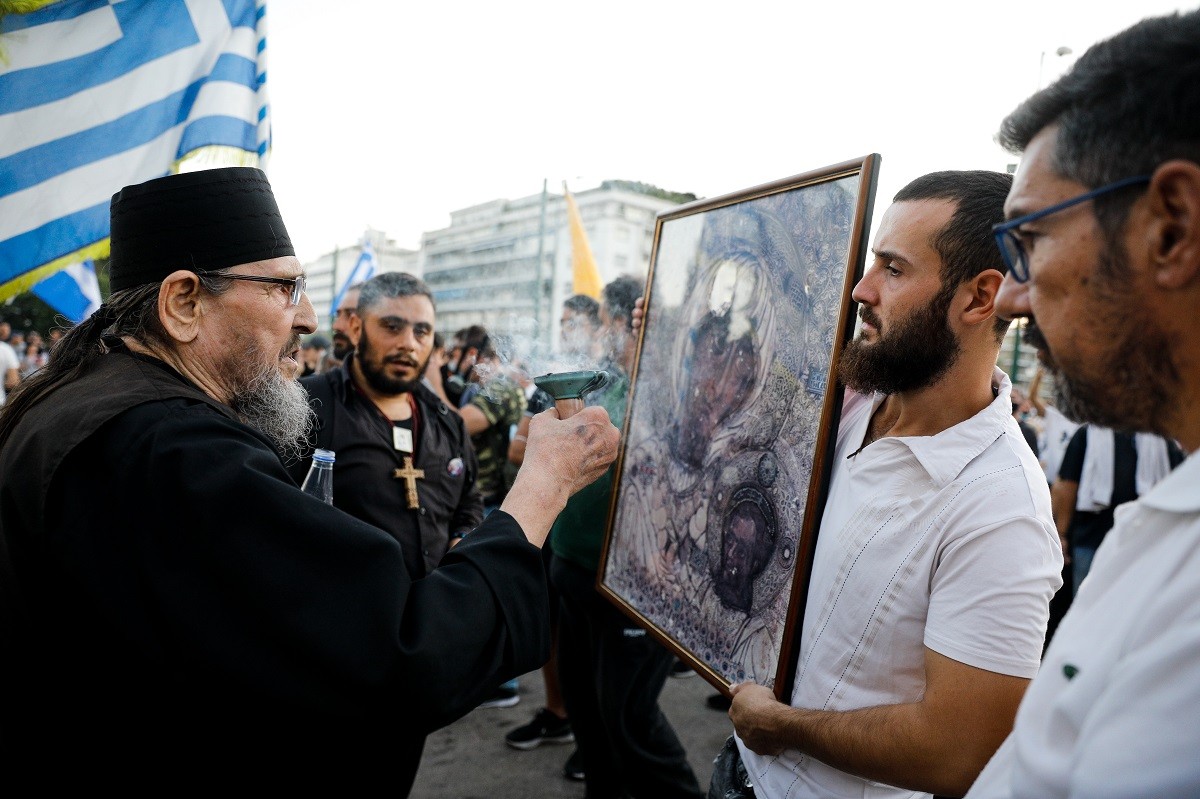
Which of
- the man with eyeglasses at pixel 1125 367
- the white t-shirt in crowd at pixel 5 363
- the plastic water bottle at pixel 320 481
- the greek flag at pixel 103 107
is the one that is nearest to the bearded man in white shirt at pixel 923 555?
the man with eyeglasses at pixel 1125 367

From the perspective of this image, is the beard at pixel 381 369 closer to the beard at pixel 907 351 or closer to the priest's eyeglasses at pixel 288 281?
the priest's eyeglasses at pixel 288 281

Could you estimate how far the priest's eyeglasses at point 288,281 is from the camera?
70.2 inches

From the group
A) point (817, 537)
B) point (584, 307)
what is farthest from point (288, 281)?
point (584, 307)

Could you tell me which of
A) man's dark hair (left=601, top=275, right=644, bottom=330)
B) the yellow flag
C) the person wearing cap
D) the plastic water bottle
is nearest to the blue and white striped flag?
the plastic water bottle

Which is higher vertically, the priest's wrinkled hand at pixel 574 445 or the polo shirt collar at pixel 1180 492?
the polo shirt collar at pixel 1180 492

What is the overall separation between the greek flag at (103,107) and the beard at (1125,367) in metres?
3.90

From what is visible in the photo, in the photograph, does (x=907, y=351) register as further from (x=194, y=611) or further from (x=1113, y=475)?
(x=1113, y=475)

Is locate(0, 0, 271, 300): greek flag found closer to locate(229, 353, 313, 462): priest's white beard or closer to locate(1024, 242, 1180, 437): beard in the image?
locate(229, 353, 313, 462): priest's white beard

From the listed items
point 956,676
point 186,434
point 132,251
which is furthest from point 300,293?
point 956,676

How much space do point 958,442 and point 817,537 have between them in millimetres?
376

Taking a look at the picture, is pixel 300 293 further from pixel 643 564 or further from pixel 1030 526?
pixel 1030 526

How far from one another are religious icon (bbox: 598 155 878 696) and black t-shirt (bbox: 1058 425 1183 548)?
12.4 feet

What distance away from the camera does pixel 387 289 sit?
420 centimetres

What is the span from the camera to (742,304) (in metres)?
2.04
